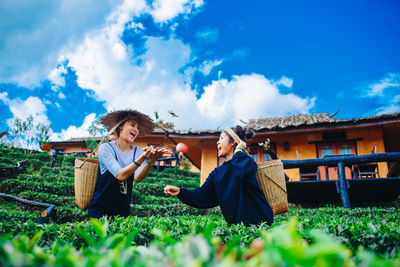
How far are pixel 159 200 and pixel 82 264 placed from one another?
9165 millimetres

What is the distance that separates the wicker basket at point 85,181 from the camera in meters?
2.82

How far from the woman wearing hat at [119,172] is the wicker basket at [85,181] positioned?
0.29 ft

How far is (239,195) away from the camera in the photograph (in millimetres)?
2523

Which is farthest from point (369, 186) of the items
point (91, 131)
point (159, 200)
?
point (91, 131)

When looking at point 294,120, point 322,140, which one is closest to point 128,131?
point 322,140

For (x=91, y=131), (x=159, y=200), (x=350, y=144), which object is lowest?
(x=159, y=200)

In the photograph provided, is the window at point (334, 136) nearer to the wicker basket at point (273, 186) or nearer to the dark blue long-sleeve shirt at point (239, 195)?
the wicker basket at point (273, 186)

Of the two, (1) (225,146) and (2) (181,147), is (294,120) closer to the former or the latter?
(2) (181,147)

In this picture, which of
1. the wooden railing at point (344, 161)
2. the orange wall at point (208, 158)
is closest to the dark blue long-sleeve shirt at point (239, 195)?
the wooden railing at point (344, 161)

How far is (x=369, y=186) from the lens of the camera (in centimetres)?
829

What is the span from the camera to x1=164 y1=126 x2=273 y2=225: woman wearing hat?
95.5 inches

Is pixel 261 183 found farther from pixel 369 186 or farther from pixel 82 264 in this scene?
pixel 369 186

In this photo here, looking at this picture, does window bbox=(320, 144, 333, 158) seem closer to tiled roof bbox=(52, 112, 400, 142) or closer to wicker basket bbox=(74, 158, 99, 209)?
tiled roof bbox=(52, 112, 400, 142)

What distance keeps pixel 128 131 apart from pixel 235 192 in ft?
5.17
